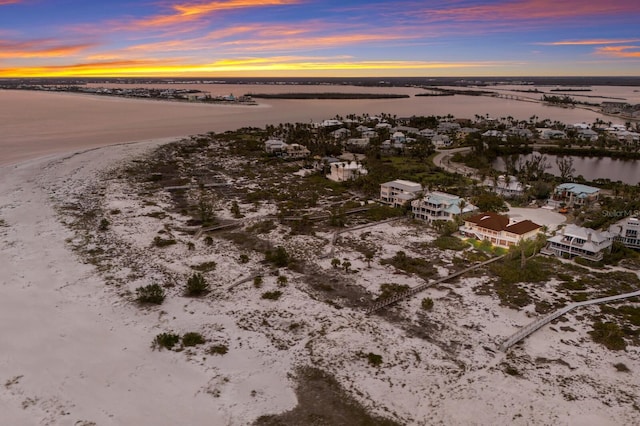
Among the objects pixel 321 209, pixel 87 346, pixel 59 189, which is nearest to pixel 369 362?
pixel 87 346

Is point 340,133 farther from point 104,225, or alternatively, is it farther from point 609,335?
point 609,335

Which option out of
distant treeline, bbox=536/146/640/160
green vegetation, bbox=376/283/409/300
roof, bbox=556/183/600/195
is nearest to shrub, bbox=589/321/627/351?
green vegetation, bbox=376/283/409/300

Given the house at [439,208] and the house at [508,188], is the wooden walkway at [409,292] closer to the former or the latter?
the house at [439,208]

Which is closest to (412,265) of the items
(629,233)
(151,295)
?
(151,295)

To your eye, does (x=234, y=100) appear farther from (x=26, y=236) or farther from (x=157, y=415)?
(x=157, y=415)

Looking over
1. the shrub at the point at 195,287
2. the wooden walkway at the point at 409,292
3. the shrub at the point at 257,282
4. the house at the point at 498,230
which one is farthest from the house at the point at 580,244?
the shrub at the point at 195,287

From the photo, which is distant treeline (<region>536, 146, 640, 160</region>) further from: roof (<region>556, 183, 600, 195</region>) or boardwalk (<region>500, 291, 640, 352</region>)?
boardwalk (<region>500, 291, 640, 352</region>)
